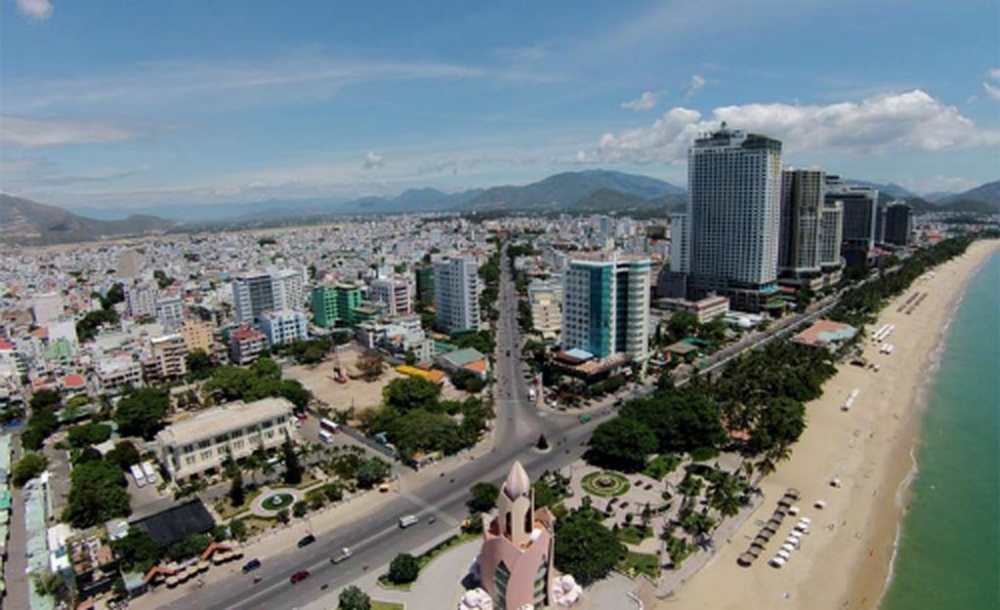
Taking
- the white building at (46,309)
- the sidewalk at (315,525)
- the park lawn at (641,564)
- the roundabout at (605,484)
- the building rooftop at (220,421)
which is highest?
the white building at (46,309)

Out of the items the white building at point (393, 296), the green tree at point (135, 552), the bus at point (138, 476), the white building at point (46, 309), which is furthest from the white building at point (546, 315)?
the white building at point (46, 309)

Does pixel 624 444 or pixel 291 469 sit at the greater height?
pixel 624 444

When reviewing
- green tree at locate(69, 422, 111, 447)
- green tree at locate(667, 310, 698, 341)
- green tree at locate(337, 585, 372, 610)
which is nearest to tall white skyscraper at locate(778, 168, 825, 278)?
green tree at locate(667, 310, 698, 341)

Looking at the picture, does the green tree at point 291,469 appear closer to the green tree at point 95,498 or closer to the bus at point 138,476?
the green tree at point 95,498

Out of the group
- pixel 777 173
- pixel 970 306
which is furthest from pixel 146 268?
pixel 970 306

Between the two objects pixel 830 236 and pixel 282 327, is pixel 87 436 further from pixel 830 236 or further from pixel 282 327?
pixel 830 236

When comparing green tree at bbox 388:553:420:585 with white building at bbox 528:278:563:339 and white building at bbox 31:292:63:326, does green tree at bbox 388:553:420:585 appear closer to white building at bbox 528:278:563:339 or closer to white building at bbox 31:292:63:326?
white building at bbox 528:278:563:339

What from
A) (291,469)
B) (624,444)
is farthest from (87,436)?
(624,444)
